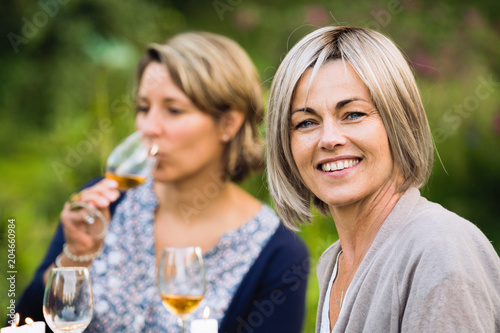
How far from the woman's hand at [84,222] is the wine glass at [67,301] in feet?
1.87

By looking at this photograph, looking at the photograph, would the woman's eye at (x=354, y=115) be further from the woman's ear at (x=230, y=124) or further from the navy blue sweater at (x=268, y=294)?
the woman's ear at (x=230, y=124)

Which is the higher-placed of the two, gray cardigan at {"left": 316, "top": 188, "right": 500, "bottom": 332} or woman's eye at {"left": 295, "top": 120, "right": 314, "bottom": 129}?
woman's eye at {"left": 295, "top": 120, "right": 314, "bottom": 129}

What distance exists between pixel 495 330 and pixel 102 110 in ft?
13.8

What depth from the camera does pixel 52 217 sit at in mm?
4477

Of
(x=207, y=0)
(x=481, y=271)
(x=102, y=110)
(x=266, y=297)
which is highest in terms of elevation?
Result: (x=207, y=0)

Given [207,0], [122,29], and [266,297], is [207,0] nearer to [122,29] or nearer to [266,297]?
[122,29]

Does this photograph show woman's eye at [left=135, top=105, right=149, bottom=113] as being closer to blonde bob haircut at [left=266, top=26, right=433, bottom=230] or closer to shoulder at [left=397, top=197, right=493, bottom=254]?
blonde bob haircut at [left=266, top=26, right=433, bottom=230]

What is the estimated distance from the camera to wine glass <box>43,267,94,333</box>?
1.51 meters

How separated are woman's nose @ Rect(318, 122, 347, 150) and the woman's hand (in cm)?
91

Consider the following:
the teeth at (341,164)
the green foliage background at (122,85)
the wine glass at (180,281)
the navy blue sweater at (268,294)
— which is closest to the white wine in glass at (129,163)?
the navy blue sweater at (268,294)

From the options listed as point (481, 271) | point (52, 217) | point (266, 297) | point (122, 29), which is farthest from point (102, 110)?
point (481, 271)

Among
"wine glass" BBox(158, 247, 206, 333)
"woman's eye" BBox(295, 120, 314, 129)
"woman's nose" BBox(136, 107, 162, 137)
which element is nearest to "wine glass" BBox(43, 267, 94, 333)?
"wine glass" BBox(158, 247, 206, 333)

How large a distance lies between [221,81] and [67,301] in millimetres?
1375

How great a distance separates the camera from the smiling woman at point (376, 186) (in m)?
1.27
